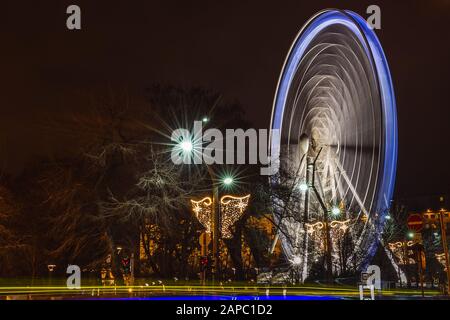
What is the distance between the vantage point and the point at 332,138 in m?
37.3

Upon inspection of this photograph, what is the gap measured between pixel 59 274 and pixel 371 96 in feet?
105

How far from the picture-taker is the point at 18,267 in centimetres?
5778

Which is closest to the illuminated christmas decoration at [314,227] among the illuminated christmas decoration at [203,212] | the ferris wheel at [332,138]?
the ferris wheel at [332,138]

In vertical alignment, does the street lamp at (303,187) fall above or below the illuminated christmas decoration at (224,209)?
above

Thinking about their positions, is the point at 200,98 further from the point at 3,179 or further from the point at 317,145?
the point at 3,179

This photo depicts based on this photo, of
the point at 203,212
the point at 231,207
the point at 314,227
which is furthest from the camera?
the point at 314,227

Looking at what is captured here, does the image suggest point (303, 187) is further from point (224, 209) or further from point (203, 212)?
point (203, 212)

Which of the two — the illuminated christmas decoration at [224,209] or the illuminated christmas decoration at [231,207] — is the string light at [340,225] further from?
the illuminated christmas decoration at [231,207]

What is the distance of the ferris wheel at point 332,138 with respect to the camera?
30.2m

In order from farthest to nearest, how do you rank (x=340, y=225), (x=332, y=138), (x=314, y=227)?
(x=340, y=225), (x=314, y=227), (x=332, y=138)

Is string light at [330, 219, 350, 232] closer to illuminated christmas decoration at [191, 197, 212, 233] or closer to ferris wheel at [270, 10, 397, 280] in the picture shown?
ferris wheel at [270, 10, 397, 280]

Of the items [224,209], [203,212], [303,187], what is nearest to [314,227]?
[303,187]

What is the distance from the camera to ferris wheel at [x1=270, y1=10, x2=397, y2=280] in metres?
30.2
